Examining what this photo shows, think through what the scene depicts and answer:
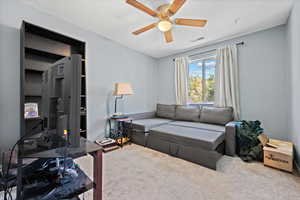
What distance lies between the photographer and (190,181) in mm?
1589

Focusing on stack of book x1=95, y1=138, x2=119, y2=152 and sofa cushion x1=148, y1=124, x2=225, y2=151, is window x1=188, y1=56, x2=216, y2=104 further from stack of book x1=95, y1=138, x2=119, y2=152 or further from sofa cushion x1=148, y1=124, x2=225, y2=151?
stack of book x1=95, y1=138, x2=119, y2=152

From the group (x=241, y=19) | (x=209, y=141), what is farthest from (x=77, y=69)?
(x=241, y=19)

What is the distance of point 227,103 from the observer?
295 centimetres

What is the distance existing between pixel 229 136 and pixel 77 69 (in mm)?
2599

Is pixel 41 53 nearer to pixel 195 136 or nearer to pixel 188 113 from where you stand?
pixel 195 136

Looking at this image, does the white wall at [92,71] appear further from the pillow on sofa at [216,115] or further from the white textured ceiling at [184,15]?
the pillow on sofa at [216,115]

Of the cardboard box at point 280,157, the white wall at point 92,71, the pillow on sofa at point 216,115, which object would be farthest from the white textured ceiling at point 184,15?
the cardboard box at point 280,157

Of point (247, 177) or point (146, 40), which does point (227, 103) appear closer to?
point (247, 177)

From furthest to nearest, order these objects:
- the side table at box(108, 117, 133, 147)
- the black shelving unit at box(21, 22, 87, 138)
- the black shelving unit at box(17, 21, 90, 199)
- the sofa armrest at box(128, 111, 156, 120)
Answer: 1. the sofa armrest at box(128, 111, 156, 120)
2. the side table at box(108, 117, 133, 147)
3. the black shelving unit at box(21, 22, 87, 138)
4. the black shelving unit at box(17, 21, 90, 199)

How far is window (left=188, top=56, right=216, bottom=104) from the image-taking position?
333 centimetres

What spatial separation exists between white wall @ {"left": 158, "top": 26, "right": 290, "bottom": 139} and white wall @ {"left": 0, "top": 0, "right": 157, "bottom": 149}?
254 centimetres

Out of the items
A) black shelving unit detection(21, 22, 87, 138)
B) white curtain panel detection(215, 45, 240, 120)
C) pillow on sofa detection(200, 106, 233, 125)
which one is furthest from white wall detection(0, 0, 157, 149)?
white curtain panel detection(215, 45, 240, 120)

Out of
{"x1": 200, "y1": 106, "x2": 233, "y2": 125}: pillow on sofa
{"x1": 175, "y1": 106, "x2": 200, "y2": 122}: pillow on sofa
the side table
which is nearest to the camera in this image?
{"x1": 200, "y1": 106, "x2": 233, "y2": 125}: pillow on sofa

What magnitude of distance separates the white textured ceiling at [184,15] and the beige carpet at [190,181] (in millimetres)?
2453
